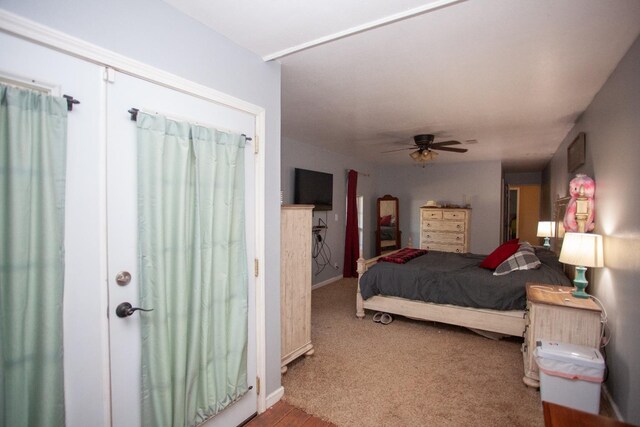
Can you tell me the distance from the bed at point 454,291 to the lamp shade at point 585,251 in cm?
89

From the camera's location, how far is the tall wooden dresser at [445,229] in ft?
20.1

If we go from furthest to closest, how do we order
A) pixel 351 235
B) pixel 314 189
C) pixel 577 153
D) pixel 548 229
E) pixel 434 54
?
pixel 351 235, pixel 314 189, pixel 548 229, pixel 577 153, pixel 434 54

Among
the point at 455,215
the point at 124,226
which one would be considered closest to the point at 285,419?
the point at 124,226

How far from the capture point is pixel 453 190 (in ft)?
22.1

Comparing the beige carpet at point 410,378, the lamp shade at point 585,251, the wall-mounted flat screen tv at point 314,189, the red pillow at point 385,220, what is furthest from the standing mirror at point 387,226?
the lamp shade at point 585,251

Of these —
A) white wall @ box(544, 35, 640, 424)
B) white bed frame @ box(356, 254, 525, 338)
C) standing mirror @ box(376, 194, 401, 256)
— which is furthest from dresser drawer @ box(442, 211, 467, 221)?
white wall @ box(544, 35, 640, 424)

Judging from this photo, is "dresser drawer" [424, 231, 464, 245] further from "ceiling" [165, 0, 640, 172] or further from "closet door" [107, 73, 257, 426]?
"closet door" [107, 73, 257, 426]

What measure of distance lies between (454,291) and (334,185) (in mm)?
3049

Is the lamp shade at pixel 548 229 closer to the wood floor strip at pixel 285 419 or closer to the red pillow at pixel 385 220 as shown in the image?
the red pillow at pixel 385 220

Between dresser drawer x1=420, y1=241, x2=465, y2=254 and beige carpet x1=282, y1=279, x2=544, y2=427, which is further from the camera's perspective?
dresser drawer x1=420, y1=241, x2=465, y2=254

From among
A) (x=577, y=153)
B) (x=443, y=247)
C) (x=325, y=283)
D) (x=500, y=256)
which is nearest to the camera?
(x=577, y=153)

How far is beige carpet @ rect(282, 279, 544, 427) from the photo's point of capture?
6.89 feet

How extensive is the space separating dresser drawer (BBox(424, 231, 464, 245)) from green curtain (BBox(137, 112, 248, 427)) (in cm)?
519

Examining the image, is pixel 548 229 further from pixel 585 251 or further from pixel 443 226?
pixel 585 251
